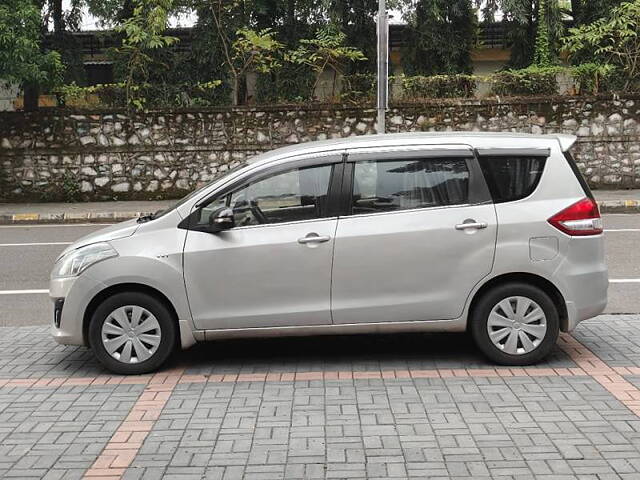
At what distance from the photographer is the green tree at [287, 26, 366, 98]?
1897cm

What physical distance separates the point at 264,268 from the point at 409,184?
125cm

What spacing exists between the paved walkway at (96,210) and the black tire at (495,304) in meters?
11.1

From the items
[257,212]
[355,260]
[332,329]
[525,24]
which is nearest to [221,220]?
[257,212]

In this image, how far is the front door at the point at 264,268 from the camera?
5.77m

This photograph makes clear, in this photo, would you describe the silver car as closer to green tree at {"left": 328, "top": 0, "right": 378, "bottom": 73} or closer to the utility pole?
the utility pole

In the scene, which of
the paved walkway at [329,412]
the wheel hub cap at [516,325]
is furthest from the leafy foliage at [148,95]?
the wheel hub cap at [516,325]

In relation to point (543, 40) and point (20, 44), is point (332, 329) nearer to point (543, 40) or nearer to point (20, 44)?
point (20, 44)

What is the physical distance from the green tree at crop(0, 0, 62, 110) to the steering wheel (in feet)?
39.5

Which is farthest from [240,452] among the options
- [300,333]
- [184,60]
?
[184,60]

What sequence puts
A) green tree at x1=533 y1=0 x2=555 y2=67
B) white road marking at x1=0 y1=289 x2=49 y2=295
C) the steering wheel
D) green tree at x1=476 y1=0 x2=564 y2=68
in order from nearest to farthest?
the steering wheel → white road marking at x1=0 y1=289 x2=49 y2=295 → green tree at x1=533 y1=0 x2=555 y2=67 → green tree at x1=476 y1=0 x2=564 y2=68

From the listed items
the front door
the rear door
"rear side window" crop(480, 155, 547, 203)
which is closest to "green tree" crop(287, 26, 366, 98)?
"rear side window" crop(480, 155, 547, 203)

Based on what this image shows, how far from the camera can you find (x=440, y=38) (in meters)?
22.2

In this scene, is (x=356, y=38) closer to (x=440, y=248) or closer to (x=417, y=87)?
(x=417, y=87)

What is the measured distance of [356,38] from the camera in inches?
861
